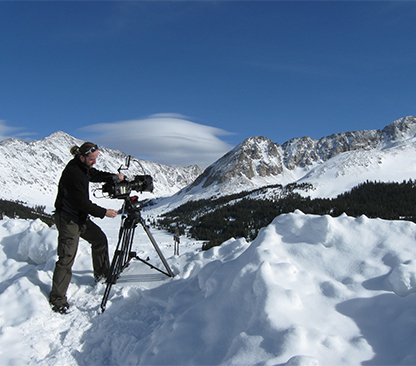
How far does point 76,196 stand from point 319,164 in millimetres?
125353

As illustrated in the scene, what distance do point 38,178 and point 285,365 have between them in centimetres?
18596

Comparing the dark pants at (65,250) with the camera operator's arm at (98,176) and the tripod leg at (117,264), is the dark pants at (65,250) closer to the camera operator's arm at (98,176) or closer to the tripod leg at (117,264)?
the tripod leg at (117,264)

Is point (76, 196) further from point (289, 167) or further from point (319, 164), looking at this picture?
point (289, 167)

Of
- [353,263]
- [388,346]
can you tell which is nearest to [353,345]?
[388,346]

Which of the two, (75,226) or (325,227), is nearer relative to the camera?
(325,227)

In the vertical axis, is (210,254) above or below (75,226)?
below

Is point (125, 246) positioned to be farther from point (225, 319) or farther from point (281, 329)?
point (281, 329)

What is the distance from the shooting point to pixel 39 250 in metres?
6.83

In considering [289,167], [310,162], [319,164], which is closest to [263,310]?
[319,164]

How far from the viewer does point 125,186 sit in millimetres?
5027

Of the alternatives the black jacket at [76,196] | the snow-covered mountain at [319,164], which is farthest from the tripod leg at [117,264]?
the snow-covered mountain at [319,164]

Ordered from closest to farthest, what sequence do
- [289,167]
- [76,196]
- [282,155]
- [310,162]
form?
1. [76,196]
2. [289,167]
3. [310,162]
4. [282,155]

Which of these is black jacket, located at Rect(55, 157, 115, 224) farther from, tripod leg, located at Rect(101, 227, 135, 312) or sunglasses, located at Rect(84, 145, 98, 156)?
tripod leg, located at Rect(101, 227, 135, 312)

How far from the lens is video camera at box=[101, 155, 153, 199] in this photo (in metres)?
4.94
